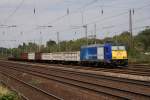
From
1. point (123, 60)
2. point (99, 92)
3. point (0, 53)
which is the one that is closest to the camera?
point (99, 92)

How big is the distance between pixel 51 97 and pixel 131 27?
3068 cm

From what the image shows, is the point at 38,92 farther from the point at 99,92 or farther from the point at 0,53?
the point at 0,53

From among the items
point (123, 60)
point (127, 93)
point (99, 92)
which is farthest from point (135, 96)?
point (123, 60)

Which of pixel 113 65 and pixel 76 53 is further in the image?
pixel 76 53

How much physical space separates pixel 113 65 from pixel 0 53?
439 ft

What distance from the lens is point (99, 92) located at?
48.3 ft

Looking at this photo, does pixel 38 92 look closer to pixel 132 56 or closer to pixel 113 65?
pixel 113 65

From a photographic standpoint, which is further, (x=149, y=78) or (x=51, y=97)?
(x=149, y=78)

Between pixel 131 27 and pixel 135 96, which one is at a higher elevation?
pixel 131 27

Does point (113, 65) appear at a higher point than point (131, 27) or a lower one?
lower

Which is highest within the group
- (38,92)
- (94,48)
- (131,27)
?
(131,27)

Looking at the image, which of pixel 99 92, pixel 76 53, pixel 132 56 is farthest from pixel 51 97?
pixel 132 56

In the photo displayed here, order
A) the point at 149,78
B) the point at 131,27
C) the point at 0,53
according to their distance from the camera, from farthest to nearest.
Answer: the point at 0,53
the point at 131,27
the point at 149,78

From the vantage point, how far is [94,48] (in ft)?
121
